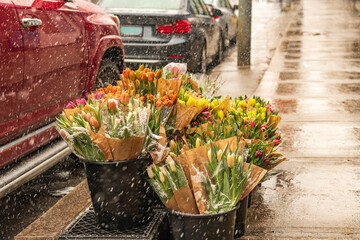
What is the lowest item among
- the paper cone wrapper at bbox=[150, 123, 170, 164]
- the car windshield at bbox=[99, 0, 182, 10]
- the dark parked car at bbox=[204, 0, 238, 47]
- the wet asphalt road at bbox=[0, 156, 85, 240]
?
the dark parked car at bbox=[204, 0, 238, 47]

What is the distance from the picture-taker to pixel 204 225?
2977 millimetres

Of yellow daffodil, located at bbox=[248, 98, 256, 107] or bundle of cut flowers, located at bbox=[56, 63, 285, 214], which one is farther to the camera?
yellow daffodil, located at bbox=[248, 98, 256, 107]

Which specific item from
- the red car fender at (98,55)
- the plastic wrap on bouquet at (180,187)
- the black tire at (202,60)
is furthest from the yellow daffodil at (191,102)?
the black tire at (202,60)

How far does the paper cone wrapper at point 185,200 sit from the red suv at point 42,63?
5.25ft

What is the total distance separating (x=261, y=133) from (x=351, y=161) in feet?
5.37

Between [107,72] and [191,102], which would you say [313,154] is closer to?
[191,102]

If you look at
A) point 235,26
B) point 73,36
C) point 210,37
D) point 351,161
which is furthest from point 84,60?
point 235,26

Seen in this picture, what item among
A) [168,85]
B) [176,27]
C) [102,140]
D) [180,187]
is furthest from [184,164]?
[176,27]

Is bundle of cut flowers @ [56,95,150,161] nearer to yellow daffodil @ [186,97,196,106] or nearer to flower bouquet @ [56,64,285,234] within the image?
flower bouquet @ [56,64,285,234]

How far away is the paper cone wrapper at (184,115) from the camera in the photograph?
11.4ft

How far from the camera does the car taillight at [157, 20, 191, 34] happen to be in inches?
356

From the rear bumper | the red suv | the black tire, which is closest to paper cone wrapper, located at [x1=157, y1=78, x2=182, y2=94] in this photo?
the red suv

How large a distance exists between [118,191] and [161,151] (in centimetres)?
34

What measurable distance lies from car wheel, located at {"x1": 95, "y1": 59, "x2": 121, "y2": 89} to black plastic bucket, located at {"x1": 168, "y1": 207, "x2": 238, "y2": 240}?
9.61ft
